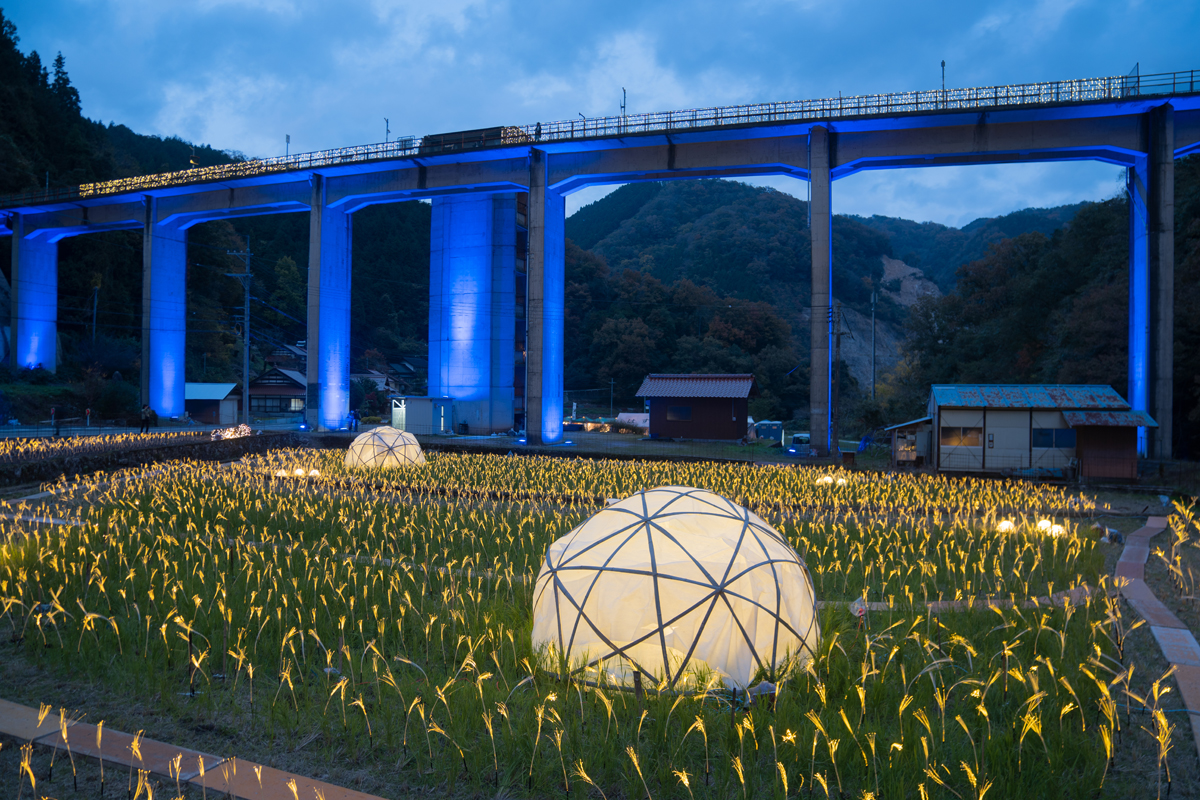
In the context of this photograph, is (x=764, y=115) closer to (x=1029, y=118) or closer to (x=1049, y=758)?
(x=1029, y=118)

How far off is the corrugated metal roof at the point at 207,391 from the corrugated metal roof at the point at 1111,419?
57946 millimetres

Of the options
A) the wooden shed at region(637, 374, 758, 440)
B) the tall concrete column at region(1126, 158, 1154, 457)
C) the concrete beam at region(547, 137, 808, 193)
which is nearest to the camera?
the tall concrete column at region(1126, 158, 1154, 457)

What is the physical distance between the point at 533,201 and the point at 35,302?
43.5 metres

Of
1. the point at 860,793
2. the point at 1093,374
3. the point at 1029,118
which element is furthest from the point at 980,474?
the point at 860,793

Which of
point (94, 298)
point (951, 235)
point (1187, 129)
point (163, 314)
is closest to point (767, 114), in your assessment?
point (1187, 129)

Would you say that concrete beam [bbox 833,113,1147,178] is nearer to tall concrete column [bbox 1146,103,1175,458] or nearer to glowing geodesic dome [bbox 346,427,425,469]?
tall concrete column [bbox 1146,103,1175,458]

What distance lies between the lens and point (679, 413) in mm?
43656

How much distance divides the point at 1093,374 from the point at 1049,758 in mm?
34765

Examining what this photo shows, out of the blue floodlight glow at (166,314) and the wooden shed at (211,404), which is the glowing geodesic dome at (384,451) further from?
the wooden shed at (211,404)

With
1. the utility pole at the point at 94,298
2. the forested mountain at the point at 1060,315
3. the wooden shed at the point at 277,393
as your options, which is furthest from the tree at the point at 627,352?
the utility pole at the point at 94,298

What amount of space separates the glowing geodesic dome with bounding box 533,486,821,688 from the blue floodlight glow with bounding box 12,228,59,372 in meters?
64.1

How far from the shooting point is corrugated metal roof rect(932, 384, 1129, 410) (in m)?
23.5

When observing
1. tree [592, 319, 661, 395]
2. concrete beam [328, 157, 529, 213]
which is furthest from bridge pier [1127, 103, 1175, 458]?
tree [592, 319, 661, 395]

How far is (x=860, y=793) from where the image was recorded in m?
4.87
